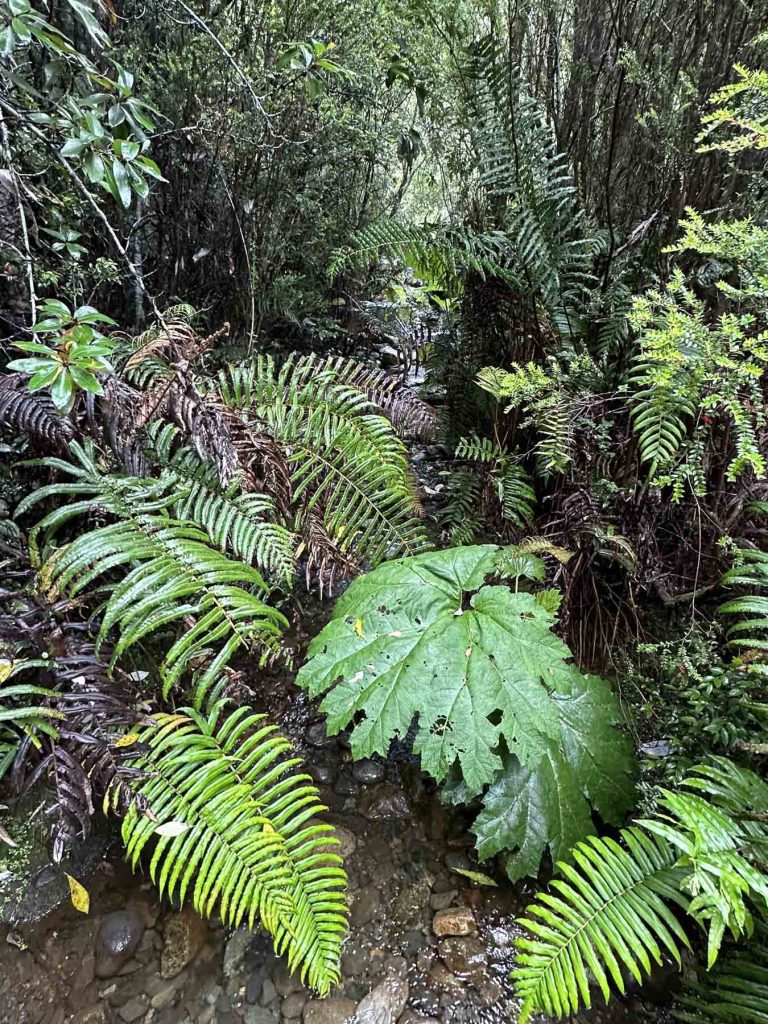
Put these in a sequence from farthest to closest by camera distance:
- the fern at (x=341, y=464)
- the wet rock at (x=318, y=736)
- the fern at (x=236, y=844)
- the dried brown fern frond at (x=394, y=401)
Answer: the dried brown fern frond at (x=394, y=401), the fern at (x=341, y=464), the wet rock at (x=318, y=736), the fern at (x=236, y=844)

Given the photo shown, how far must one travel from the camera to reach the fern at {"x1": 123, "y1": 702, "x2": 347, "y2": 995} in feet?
4.44

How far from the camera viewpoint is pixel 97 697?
151 centimetres

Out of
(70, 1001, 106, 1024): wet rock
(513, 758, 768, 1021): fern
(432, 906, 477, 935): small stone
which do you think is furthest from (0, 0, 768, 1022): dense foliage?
(70, 1001, 106, 1024): wet rock

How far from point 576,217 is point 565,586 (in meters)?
1.79

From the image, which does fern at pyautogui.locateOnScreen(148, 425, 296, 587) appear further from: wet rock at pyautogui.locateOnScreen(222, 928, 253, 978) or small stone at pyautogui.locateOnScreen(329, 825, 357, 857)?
wet rock at pyautogui.locateOnScreen(222, 928, 253, 978)

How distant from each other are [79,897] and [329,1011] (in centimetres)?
81

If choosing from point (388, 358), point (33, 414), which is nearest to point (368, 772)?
point (33, 414)

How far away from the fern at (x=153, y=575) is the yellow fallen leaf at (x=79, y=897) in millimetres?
657

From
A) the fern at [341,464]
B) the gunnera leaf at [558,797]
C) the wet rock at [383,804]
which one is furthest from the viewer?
the fern at [341,464]

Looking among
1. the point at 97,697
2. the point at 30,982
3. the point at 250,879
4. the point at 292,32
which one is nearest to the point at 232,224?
the point at 292,32

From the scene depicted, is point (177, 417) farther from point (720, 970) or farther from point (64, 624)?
point (720, 970)

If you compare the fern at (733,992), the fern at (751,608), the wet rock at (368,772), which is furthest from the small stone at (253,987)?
the fern at (751,608)

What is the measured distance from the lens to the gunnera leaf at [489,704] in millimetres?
1487

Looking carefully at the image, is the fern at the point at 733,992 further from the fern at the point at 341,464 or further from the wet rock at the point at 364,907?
the fern at the point at 341,464
